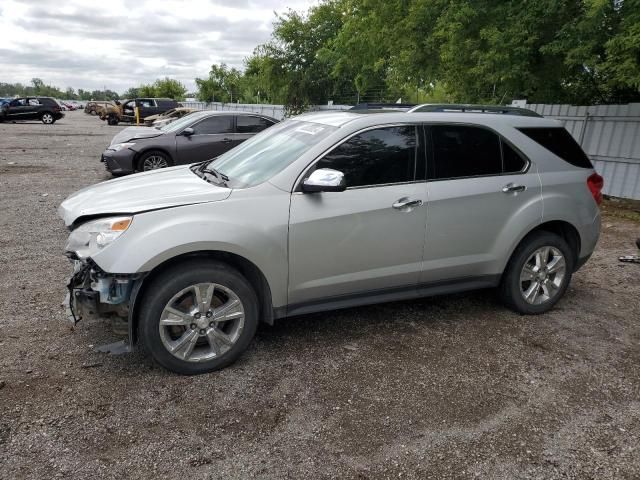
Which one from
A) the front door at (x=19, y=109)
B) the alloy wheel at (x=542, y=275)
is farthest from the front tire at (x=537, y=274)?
the front door at (x=19, y=109)

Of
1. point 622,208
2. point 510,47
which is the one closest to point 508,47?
point 510,47

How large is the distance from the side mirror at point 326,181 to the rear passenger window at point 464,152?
94cm

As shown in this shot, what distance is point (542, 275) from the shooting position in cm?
441

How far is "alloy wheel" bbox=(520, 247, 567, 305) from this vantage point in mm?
4363

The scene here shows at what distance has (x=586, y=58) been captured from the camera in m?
8.30

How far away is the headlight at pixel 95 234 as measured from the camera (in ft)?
10.2

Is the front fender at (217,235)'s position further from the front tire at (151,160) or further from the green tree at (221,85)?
the green tree at (221,85)

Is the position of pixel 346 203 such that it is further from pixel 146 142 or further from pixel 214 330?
pixel 146 142

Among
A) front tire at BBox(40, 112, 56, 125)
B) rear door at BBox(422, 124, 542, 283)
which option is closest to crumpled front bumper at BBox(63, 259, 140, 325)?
rear door at BBox(422, 124, 542, 283)

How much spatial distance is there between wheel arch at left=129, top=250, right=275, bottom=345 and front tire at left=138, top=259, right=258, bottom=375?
0.14 ft

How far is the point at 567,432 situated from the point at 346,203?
1.99 metres

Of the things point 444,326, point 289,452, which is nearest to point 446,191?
point 444,326

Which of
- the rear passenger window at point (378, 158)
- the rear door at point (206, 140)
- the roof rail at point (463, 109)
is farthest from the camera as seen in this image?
the rear door at point (206, 140)

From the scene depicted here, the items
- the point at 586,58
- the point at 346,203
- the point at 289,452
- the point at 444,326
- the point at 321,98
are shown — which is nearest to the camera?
the point at 289,452
